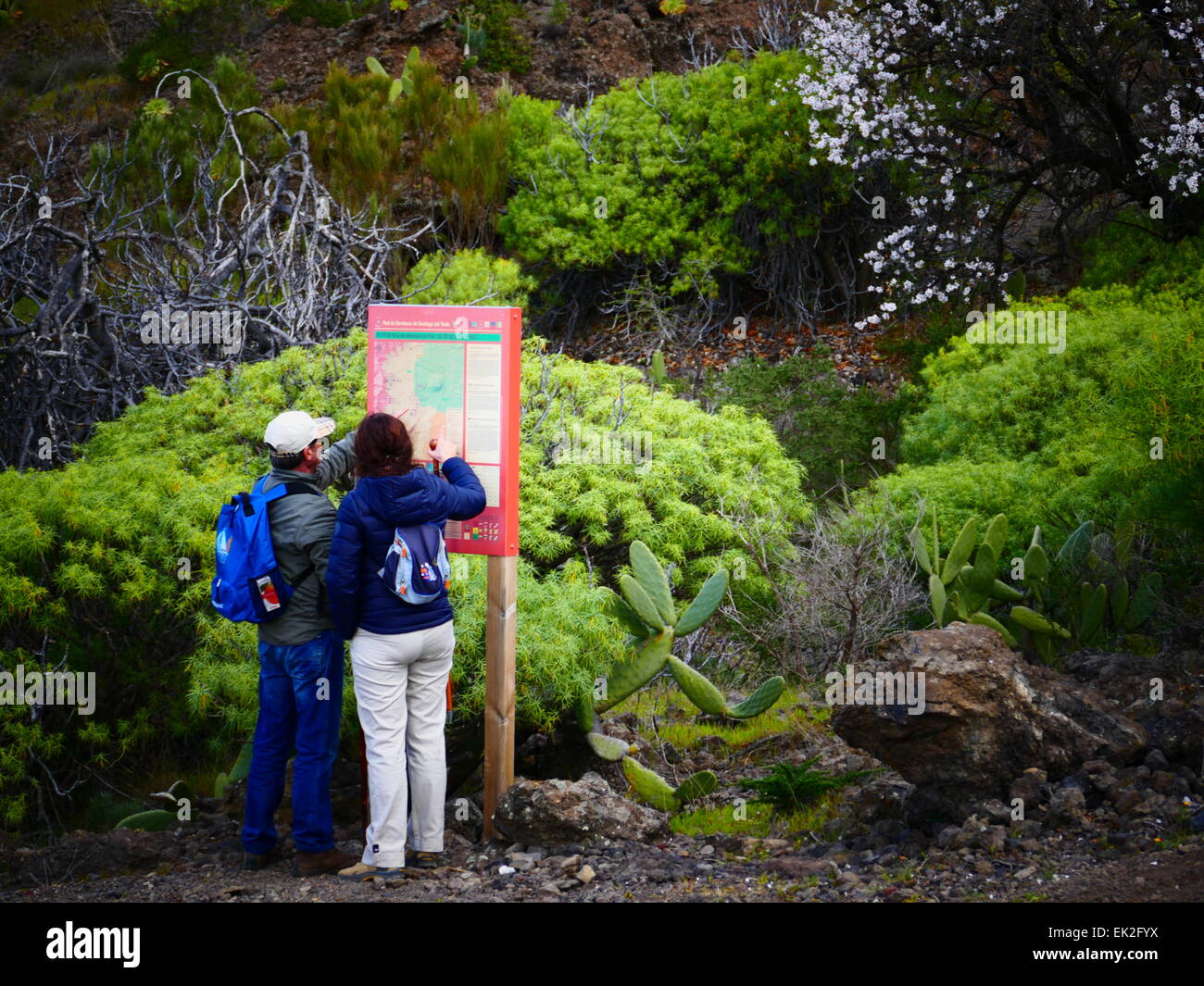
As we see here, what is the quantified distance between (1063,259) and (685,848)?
26.5 ft

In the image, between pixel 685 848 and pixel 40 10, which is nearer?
pixel 685 848

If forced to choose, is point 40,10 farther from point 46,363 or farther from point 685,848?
point 685,848

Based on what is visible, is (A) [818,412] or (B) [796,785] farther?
(A) [818,412]

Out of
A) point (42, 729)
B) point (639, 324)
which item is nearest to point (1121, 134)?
point (639, 324)

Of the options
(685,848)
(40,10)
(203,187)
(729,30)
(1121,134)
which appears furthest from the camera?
(40,10)

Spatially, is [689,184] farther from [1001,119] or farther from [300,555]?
[300,555]

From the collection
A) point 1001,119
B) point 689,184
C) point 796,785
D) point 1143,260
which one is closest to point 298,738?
point 796,785

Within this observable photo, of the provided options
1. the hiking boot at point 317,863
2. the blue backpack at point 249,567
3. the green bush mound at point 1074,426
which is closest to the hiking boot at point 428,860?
the hiking boot at point 317,863

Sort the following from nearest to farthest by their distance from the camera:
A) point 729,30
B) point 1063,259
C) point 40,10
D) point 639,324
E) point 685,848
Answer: point 685,848
point 1063,259
point 639,324
point 729,30
point 40,10

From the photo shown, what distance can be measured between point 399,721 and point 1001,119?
862 cm

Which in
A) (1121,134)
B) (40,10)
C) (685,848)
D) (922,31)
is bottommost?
(685,848)

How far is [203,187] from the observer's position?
880 cm

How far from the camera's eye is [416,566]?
4156 millimetres

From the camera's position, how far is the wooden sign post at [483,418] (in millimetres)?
4527
